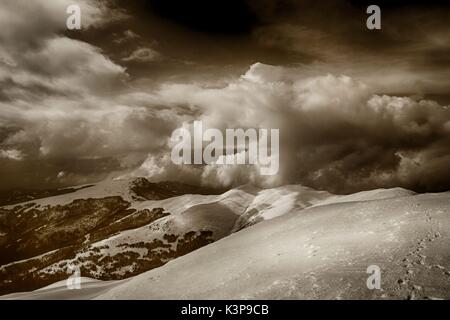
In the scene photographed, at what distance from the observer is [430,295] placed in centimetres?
1180

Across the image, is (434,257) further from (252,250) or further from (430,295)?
(252,250)

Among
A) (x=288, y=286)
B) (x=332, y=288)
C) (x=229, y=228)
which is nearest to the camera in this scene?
(x=332, y=288)

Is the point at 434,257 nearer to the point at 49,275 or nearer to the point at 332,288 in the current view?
the point at 332,288

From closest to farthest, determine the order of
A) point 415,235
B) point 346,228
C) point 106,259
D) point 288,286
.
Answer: point 288,286 < point 415,235 < point 346,228 < point 106,259

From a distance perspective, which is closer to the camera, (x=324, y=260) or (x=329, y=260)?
(x=329, y=260)

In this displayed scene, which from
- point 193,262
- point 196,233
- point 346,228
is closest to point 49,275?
point 196,233

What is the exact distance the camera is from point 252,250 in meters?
23.8
